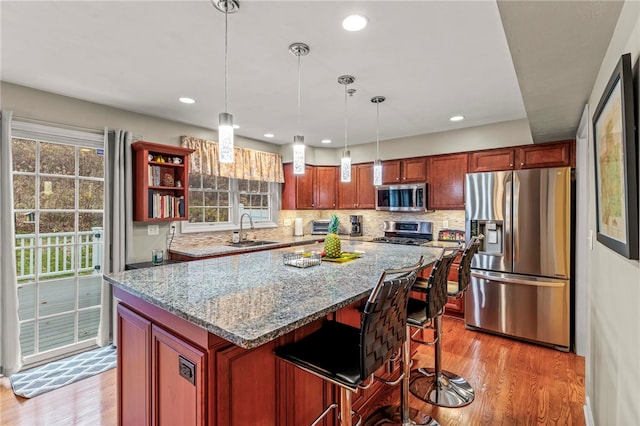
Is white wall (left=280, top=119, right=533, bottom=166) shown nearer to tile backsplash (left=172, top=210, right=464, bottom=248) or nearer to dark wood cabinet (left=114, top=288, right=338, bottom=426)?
tile backsplash (left=172, top=210, right=464, bottom=248)

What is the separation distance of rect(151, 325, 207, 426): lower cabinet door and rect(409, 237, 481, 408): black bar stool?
1515 mm

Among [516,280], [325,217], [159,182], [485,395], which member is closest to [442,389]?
[485,395]

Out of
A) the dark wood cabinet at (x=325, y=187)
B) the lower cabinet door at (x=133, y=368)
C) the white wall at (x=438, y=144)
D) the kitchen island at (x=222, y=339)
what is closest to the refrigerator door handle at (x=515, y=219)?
the white wall at (x=438, y=144)

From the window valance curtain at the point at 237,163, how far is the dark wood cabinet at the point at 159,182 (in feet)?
0.90

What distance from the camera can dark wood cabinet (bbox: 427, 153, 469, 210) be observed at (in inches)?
162

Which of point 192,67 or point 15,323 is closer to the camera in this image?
point 192,67

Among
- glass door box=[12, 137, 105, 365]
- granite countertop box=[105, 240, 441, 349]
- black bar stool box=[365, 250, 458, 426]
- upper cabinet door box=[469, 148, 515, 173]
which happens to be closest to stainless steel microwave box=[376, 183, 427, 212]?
upper cabinet door box=[469, 148, 515, 173]

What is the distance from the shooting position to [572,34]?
134cm

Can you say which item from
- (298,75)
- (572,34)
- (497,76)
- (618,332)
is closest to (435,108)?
(497,76)

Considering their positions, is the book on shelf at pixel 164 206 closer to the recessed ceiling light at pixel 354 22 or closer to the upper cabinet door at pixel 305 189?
the upper cabinet door at pixel 305 189

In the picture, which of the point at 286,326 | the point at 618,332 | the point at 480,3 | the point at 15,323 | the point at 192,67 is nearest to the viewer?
the point at 286,326

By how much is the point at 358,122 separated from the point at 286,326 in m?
3.21

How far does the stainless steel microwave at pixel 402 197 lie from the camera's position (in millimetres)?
4395

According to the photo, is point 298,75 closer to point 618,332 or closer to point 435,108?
point 435,108
